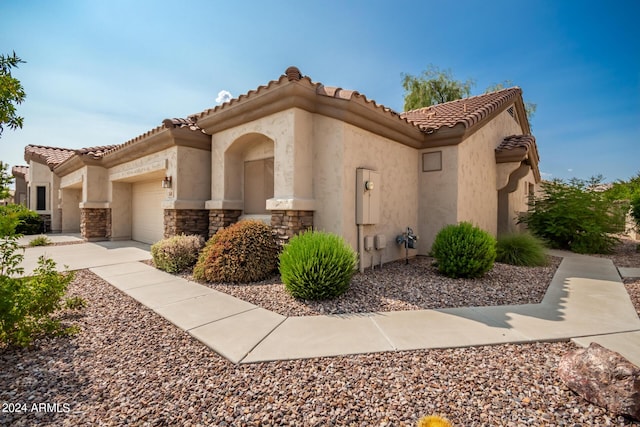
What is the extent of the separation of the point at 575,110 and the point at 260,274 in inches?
692

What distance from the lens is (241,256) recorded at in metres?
5.90

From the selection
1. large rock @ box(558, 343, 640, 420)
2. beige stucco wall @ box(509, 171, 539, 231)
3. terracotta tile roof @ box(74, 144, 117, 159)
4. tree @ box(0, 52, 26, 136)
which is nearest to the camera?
large rock @ box(558, 343, 640, 420)

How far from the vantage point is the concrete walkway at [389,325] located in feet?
10.3

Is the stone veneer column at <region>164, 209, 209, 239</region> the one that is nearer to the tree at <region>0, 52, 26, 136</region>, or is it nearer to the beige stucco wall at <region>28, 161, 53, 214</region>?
the tree at <region>0, 52, 26, 136</region>

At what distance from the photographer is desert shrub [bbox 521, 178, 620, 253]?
10258 mm

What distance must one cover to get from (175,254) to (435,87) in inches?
858

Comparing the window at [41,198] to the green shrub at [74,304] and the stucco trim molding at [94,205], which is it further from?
the green shrub at [74,304]

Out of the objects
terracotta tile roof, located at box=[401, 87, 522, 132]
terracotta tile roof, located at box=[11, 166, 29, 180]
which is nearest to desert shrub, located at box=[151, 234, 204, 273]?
terracotta tile roof, located at box=[401, 87, 522, 132]

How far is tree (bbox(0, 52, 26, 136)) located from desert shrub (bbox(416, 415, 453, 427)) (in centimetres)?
510

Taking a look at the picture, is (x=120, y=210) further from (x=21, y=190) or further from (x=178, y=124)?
(x=21, y=190)

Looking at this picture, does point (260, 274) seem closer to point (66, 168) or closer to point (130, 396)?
point (130, 396)

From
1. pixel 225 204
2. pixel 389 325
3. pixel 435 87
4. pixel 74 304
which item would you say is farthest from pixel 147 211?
pixel 435 87

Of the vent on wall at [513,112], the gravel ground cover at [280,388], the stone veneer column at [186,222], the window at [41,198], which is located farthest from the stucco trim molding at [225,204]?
the window at [41,198]

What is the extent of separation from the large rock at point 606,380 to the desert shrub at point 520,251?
598cm
